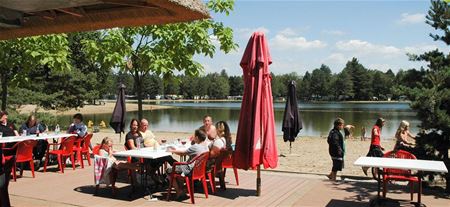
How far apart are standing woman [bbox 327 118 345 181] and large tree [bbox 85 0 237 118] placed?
13.6ft

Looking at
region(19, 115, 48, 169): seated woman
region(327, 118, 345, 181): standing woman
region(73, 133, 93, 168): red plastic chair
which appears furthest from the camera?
region(19, 115, 48, 169): seated woman

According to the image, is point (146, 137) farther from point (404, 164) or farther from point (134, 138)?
point (404, 164)

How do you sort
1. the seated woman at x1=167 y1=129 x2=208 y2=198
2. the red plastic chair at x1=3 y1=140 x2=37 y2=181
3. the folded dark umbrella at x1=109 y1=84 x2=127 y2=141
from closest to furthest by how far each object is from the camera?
→ the seated woman at x1=167 y1=129 x2=208 y2=198
the red plastic chair at x1=3 y1=140 x2=37 y2=181
the folded dark umbrella at x1=109 y1=84 x2=127 y2=141

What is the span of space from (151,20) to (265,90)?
2891mm

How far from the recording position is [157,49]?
34.6ft

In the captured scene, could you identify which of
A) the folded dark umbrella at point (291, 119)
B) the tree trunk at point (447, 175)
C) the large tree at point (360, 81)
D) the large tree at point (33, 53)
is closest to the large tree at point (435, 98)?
the tree trunk at point (447, 175)

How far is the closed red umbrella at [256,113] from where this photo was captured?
21.2ft

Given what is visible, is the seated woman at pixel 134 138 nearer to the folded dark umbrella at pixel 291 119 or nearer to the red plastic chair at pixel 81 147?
the red plastic chair at pixel 81 147

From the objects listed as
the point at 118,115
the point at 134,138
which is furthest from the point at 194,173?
the point at 118,115

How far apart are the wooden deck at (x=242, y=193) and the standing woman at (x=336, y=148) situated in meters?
0.29

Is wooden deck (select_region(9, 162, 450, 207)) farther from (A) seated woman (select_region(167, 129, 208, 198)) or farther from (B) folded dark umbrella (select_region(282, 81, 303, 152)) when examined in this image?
(B) folded dark umbrella (select_region(282, 81, 303, 152))

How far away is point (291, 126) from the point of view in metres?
11.8

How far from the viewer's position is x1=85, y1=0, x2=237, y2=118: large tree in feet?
33.9

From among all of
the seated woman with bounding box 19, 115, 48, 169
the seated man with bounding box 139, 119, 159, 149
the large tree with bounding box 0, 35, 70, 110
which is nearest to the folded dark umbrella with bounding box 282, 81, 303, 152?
the seated man with bounding box 139, 119, 159, 149
